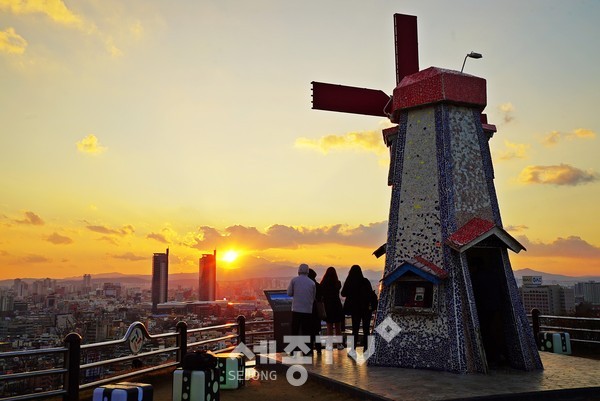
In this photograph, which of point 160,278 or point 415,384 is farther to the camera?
point 160,278

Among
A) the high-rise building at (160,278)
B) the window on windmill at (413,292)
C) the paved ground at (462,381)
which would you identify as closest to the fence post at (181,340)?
the paved ground at (462,381)

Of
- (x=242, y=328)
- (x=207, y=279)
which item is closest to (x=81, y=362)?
(x=242, y=328)

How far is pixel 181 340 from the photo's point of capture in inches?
397

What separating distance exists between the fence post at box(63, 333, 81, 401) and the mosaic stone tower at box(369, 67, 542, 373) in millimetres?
5140

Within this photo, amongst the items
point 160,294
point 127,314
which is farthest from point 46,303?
point 160,294

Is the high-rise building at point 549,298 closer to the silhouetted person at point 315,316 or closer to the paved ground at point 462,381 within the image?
the paved ground at point 462,381

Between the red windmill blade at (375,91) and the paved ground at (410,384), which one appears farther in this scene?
the red windmill blade at (375,91)

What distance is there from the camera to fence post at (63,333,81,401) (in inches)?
280

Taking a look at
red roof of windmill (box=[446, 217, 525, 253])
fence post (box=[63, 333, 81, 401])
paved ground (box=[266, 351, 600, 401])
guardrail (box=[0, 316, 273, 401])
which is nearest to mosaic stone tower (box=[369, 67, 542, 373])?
red roof of windmill (box=[446, 217, 525, 253])

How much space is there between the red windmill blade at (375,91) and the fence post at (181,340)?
5.36 m

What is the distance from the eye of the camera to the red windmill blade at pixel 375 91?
11.5m

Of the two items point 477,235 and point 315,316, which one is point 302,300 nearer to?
point 315,316

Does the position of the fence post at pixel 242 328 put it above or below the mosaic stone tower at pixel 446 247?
below

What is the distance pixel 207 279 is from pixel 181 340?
61.3m
